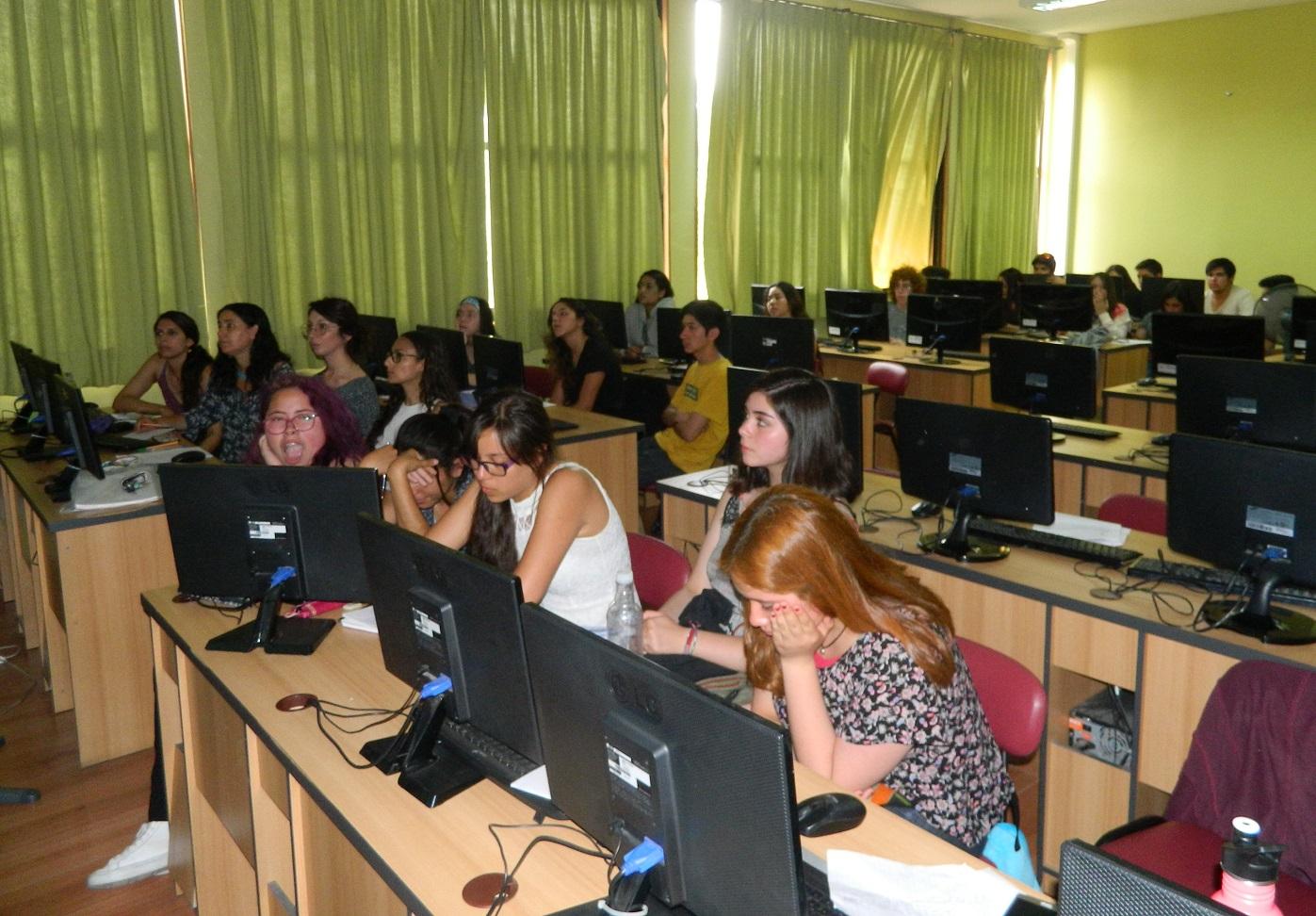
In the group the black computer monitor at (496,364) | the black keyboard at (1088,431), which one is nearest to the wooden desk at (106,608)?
the black computer monitor at (496,364)

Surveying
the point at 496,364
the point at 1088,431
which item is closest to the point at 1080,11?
the point at 1088,431

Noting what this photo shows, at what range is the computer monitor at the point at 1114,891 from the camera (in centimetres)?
81

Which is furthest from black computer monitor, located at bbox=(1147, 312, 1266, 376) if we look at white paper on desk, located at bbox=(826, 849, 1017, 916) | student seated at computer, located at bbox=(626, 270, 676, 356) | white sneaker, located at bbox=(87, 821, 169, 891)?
white sneaker, located at bbox=(87, 821, 169, 891)

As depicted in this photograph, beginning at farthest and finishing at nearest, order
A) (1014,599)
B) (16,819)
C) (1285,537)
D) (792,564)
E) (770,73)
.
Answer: (770,73) → (16,819) → (1014,599) → (1285,537) → (792,564)

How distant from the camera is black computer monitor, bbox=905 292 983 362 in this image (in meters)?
7.14

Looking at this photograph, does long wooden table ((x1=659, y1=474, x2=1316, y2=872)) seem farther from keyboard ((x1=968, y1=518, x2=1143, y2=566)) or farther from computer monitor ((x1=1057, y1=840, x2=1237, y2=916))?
computer monitor ((x1=1057, y1=840, x2=1237, y2=916))

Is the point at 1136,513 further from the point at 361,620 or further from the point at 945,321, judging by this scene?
the point at 945,321

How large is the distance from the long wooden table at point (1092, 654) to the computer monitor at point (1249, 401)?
911 mm

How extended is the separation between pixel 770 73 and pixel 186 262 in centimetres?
476

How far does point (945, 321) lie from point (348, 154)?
3.91m

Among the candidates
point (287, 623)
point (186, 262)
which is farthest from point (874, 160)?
point (287, 623)

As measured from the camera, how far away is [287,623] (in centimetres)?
263

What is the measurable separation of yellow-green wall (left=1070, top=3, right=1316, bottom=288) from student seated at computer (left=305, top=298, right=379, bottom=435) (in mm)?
8632

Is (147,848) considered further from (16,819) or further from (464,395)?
(464,395)
